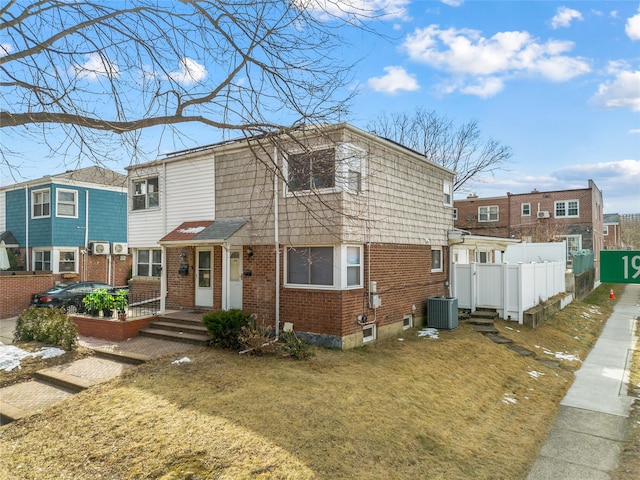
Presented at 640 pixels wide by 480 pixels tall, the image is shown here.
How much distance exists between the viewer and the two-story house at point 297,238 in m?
10.3

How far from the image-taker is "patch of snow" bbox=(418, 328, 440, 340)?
1220 centimetres

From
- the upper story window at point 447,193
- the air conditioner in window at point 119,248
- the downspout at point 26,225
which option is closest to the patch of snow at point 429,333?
the upper story window at point 447,193

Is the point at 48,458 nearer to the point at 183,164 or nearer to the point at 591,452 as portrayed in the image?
the point at 591,452

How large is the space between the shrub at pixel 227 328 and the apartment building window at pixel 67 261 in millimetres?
15624

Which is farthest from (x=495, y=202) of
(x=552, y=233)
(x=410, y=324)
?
(x=410, y=324)

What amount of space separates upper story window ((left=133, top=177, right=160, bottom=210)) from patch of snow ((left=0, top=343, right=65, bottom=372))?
6299mm

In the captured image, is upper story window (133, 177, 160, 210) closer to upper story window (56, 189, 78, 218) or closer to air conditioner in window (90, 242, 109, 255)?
air conditioner in window (90, 242, 109, 255)

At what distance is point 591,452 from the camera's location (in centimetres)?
618

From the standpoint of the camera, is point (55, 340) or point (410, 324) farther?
point (410, 324)

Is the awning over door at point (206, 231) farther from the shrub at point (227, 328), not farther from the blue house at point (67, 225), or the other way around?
the blue house at point (67, 225)

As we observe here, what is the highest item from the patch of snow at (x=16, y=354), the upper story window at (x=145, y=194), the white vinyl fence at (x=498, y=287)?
the upper story window at (x=145, y=194)

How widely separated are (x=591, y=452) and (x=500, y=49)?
673 centimetres

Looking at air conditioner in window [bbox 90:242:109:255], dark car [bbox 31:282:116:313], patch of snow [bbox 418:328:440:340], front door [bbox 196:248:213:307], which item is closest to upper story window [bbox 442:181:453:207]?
patch of snow [bbox 418:328:440:340]

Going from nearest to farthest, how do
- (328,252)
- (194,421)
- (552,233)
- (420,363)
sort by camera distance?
(194,421), (420,363), (328,252), (552,233)
